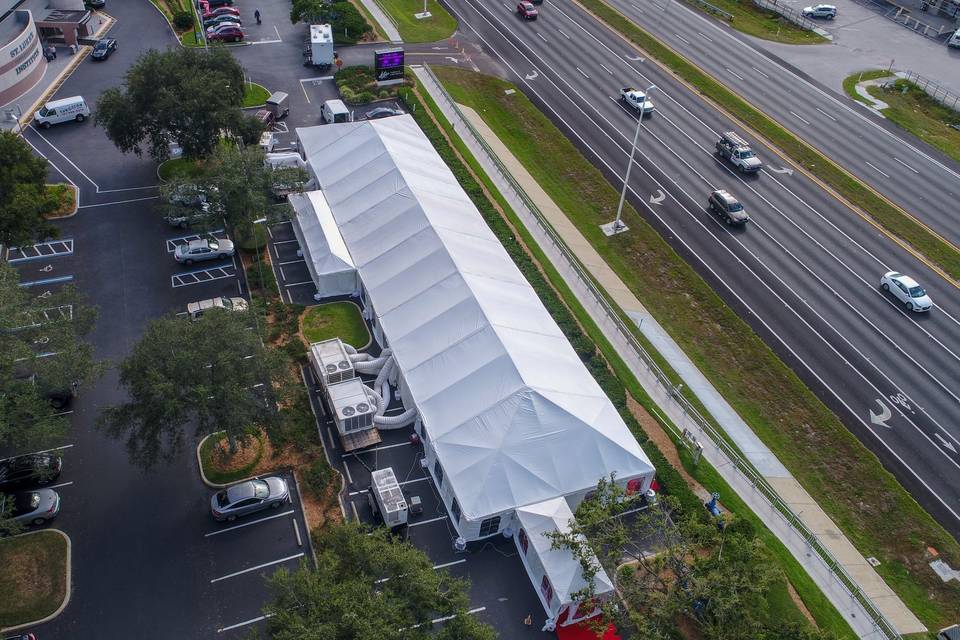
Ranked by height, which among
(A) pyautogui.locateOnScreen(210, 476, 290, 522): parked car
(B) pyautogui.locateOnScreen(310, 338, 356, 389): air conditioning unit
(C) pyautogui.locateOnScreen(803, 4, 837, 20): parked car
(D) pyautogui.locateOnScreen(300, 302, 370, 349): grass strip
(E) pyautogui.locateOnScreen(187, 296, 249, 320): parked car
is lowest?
(A) pyautogui.locateOnScreen(210, 476, 290, 522): parked car

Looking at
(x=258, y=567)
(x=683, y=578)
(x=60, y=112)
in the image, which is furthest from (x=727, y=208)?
(x=60, y=112)

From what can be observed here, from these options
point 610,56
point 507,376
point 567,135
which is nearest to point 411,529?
point 507,376

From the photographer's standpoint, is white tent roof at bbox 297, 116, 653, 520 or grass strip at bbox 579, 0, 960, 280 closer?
white tent roof at bbox 297, 116, 653, 520

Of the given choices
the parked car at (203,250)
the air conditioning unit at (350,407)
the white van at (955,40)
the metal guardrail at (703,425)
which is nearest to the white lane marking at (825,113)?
the white van at (955,40)

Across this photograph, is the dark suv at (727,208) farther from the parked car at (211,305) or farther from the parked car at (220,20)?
the parked car at (220,20)

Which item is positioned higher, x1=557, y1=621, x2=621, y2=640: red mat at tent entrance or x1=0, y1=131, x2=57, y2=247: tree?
x1=0, y1=131, x2=57, y2=247: tree

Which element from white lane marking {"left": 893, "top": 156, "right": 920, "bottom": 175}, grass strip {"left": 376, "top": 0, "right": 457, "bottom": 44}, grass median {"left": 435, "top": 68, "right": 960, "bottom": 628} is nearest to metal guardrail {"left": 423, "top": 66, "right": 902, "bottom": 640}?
grass median {"left": 435, "top": 68, "right": 960, "bottom": 628}

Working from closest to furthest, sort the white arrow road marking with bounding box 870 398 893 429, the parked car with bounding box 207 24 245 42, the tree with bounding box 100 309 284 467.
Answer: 1. the tree with bounding box 100 309 284 467
2. the white arrow road marking with bounding box 870 398 893 429
3. the parked car with bounding box 207 24 245 42

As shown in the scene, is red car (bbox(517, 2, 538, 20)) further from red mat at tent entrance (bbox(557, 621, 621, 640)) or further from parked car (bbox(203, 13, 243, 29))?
red mat at tent entrance (bbox(557, 621, 621, 640))
